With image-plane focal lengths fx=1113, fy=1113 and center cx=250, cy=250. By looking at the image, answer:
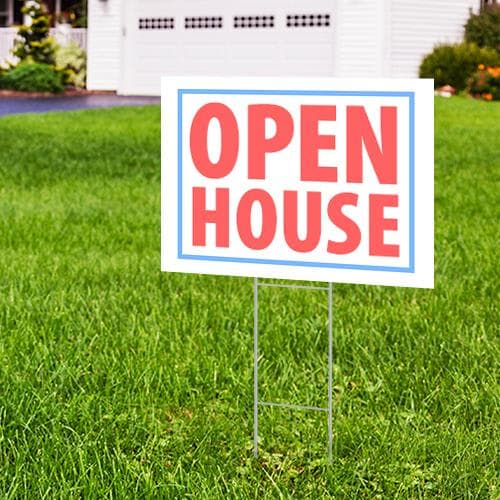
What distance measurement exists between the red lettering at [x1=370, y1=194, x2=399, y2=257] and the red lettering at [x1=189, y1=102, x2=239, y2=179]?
1.32ft

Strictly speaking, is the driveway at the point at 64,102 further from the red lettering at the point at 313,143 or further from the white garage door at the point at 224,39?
the red lettering at the point at 313,143

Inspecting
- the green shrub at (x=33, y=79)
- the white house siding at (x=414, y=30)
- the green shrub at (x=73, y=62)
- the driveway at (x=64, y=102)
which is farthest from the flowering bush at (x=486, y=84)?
the green shrub at (x=73, y=62)

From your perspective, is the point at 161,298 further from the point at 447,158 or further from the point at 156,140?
the point at 156,140

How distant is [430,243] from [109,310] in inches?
91.1

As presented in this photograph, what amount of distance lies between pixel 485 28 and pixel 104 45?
926 cm

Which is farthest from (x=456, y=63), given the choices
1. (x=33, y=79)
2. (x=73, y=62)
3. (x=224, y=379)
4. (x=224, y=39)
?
(x=224, y=379)

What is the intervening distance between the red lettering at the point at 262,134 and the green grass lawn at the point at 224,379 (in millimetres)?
863

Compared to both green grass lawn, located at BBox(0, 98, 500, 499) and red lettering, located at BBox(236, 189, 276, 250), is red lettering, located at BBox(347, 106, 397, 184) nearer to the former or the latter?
red lettering, located at BBox(236, 189, 276, 250)

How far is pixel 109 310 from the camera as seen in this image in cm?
489

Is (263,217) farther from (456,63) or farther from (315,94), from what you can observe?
(456,63)

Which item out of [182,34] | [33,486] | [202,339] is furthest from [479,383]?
[182,34]

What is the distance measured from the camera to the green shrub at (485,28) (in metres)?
25.7

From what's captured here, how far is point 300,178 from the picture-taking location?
9.71 ft

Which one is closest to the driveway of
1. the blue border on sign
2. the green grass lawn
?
the green grass lawn
